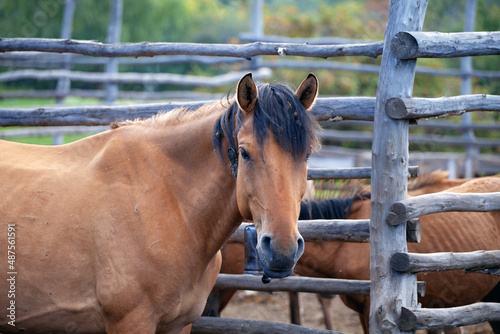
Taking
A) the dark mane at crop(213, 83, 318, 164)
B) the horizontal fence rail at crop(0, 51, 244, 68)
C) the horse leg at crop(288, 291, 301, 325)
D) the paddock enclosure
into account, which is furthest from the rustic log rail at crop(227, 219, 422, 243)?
the horizontal fence rail at crop(0, 51, 244, 68)

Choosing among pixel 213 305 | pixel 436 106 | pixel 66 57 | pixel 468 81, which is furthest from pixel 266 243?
pixel 66 57

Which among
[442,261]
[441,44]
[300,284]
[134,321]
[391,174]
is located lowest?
[300,284]

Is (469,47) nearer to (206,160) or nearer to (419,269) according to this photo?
(419,269)

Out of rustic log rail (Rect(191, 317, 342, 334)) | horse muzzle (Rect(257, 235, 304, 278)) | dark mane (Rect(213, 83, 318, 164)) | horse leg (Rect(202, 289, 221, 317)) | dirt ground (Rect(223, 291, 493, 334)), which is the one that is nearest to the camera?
horse muzzle (Rect(257, 235, 304, 278))

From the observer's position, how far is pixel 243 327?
11.1 feet

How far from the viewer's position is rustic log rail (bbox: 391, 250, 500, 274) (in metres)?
2.54

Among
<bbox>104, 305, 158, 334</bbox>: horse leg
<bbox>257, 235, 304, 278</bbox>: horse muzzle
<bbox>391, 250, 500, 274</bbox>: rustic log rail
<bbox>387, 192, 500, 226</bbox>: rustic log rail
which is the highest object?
<bbox>387, 192, 500, 226</bbox>: rustic log rail

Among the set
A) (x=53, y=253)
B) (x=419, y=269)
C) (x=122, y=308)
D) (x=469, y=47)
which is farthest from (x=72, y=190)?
(x=469, y=47)

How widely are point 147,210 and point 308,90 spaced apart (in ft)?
3.46

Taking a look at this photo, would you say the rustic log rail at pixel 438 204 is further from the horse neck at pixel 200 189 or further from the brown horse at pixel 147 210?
the horse neck at pixel 200 189

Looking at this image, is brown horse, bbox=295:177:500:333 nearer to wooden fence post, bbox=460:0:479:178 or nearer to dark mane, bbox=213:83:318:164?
dark mane, bbox=213:83:318:164

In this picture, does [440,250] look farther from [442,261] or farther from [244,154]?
[244,154]

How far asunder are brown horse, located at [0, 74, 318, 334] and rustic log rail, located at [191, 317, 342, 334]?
76 centimetres

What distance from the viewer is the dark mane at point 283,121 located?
2.25 metres
